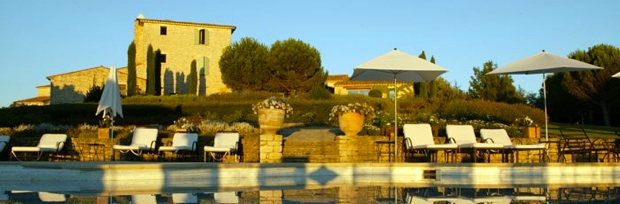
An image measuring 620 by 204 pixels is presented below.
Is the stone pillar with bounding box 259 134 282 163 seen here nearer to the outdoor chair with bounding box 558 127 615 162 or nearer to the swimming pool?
the swimming pool

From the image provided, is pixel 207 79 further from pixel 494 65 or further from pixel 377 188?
pixel 377 188

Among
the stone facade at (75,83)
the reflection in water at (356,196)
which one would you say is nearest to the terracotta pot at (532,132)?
the reflection in water at (356,196)

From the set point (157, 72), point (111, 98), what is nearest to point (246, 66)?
point (157, 72)

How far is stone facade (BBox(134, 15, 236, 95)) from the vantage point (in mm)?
48125

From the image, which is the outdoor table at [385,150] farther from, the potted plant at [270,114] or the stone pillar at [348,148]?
the potted plant at [270,114]

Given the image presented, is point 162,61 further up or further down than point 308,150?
further up

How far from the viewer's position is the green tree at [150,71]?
142 ft

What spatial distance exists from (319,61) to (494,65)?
12395 millimetres

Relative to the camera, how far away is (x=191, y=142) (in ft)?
45.4

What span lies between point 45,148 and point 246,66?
28.2 meters

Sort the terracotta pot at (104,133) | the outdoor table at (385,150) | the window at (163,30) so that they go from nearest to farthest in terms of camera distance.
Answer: the outdoor table at (385,150) < the terracotta pot at (104,133) < the window at (163,30)

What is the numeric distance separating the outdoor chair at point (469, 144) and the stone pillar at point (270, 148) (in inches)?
136

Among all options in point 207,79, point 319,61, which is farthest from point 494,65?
point 207,79

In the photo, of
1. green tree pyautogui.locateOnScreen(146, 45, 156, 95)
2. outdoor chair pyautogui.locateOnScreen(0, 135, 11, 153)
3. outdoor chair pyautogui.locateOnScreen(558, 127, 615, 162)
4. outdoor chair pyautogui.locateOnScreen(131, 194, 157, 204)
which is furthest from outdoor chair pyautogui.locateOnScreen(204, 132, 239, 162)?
green tree pyautogui.locateOnScreen(146, 45, 156, 95)
